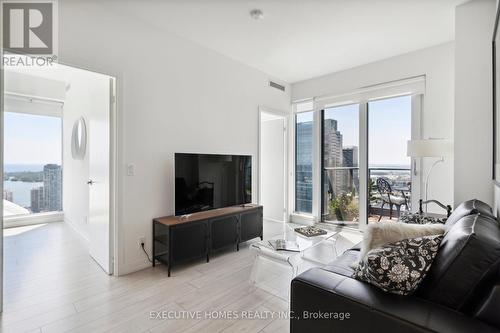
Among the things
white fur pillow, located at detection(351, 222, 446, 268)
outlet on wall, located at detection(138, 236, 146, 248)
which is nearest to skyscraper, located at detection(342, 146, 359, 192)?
white fur pillow, located at detection(351, 222, 446, 268)

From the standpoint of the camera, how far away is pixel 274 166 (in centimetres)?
495

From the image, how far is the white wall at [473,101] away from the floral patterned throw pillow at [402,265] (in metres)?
1.70

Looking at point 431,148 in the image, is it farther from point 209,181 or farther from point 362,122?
point 209,181

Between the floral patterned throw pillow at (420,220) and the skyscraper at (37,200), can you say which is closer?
the floral patterned throw pillow at (420,220)

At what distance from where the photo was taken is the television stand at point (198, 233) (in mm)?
2639

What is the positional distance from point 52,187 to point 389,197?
20.3ft

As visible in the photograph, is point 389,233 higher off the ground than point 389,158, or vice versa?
point 389,158

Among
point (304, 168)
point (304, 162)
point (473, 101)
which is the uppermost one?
point (473, 101)

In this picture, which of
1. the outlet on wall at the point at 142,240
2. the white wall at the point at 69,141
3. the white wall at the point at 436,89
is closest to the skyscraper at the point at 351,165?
the white wall at the point at 436,89

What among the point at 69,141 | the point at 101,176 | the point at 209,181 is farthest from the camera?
the point at 69,141

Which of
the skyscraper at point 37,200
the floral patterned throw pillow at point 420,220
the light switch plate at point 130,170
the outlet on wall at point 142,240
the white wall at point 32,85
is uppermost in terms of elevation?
the white wall at point 32,85

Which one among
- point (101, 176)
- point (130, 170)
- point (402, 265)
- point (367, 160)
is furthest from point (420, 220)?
point (101, 176)

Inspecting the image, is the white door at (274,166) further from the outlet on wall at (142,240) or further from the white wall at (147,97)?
the outlet on wall at (142,240)

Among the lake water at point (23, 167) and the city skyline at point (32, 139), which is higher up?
the city skyline at point (32, 139)
